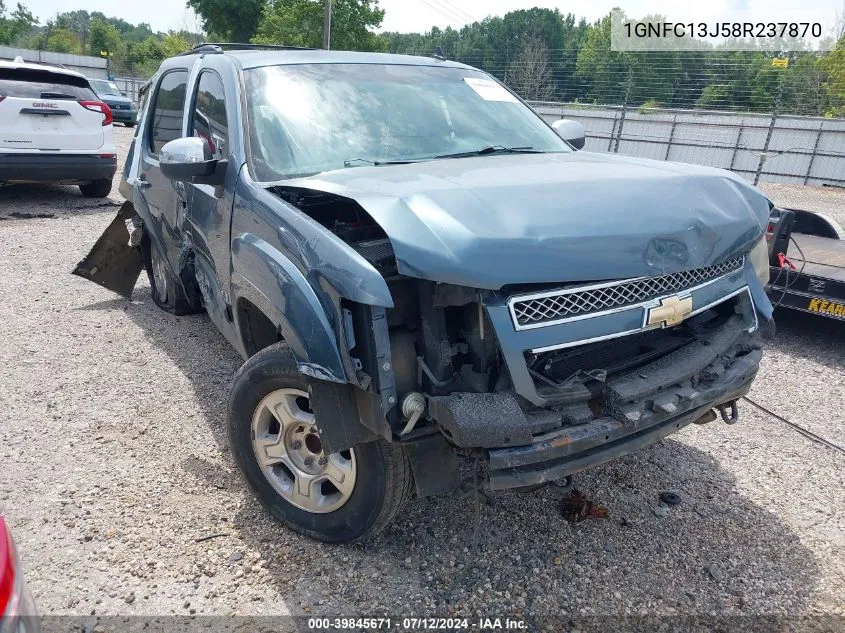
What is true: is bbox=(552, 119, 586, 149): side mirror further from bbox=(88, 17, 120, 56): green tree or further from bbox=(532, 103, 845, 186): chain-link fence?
bbox=(88, 17, 120, 56): green tree

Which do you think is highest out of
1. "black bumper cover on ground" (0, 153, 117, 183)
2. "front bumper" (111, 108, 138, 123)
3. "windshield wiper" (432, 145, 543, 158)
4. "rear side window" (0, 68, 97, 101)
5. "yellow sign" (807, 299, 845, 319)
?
"windshield wiper" (432, 145, 543, 158)

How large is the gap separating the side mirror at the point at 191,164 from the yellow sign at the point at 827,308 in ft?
15.4

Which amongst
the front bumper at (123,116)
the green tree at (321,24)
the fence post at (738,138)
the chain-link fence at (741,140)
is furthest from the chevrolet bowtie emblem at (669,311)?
the green tree at (321,24)

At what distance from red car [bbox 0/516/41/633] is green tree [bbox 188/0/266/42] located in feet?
164

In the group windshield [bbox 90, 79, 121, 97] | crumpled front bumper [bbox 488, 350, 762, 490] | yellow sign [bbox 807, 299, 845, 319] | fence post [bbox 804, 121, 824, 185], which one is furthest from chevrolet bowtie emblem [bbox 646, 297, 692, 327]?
windshield [bbox 90, 79, 121, 97]

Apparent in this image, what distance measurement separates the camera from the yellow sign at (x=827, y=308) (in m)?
5.38

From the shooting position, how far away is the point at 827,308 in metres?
5.45

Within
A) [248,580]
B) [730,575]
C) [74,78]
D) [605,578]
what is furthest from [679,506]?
[74,78]


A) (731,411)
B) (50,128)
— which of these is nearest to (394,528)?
(731,411)

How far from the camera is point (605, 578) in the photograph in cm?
289

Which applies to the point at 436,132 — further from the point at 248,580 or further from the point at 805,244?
the point at 805,244

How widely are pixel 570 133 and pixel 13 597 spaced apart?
158 inches

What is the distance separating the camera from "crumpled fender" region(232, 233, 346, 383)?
8.29 ft

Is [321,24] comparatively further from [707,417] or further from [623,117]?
[707,417]
